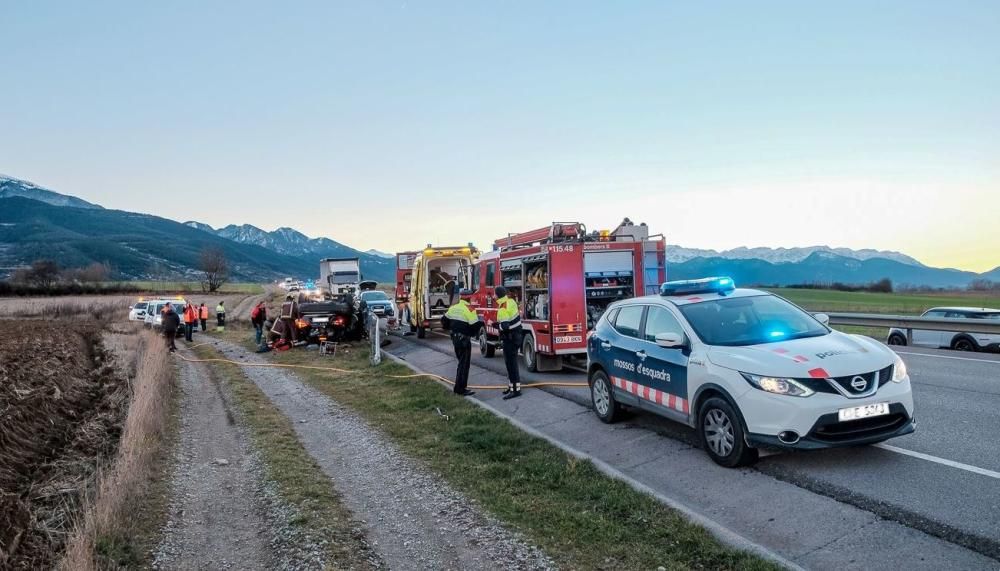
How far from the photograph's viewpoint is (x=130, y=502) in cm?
596

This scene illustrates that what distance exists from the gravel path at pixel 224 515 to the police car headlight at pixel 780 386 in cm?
392

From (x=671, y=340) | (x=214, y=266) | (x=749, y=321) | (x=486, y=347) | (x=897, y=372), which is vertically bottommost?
(x=486, y=347)

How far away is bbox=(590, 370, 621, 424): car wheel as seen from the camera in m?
8.12

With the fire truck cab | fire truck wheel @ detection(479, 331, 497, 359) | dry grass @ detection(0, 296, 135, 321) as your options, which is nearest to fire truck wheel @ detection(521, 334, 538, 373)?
fire truck wheel @ detection(479, 331, 497, 359)

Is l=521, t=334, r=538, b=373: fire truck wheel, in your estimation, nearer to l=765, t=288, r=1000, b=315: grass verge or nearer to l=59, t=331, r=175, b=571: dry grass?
l=59, t=331, r=175, b=571: dry grass

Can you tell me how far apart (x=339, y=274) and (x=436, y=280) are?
1626cm

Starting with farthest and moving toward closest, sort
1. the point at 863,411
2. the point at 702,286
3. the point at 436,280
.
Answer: the point at 436,280 → the point at 702,286 → the point at 863,411

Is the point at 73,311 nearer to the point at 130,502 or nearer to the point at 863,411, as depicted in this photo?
the point at 130,502

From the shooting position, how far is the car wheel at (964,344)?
47.5 ft

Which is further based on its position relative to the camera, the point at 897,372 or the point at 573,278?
the point at 573,278

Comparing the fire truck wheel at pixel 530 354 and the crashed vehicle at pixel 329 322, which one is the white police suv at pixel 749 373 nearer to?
the fire truck wheel at pixel 530 354

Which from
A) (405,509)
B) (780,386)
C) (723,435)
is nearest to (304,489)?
(405,509)

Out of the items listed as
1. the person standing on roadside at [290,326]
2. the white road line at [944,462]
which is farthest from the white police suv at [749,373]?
the person standing on roadside at [290,326]

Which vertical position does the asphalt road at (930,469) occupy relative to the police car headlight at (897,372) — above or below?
below
